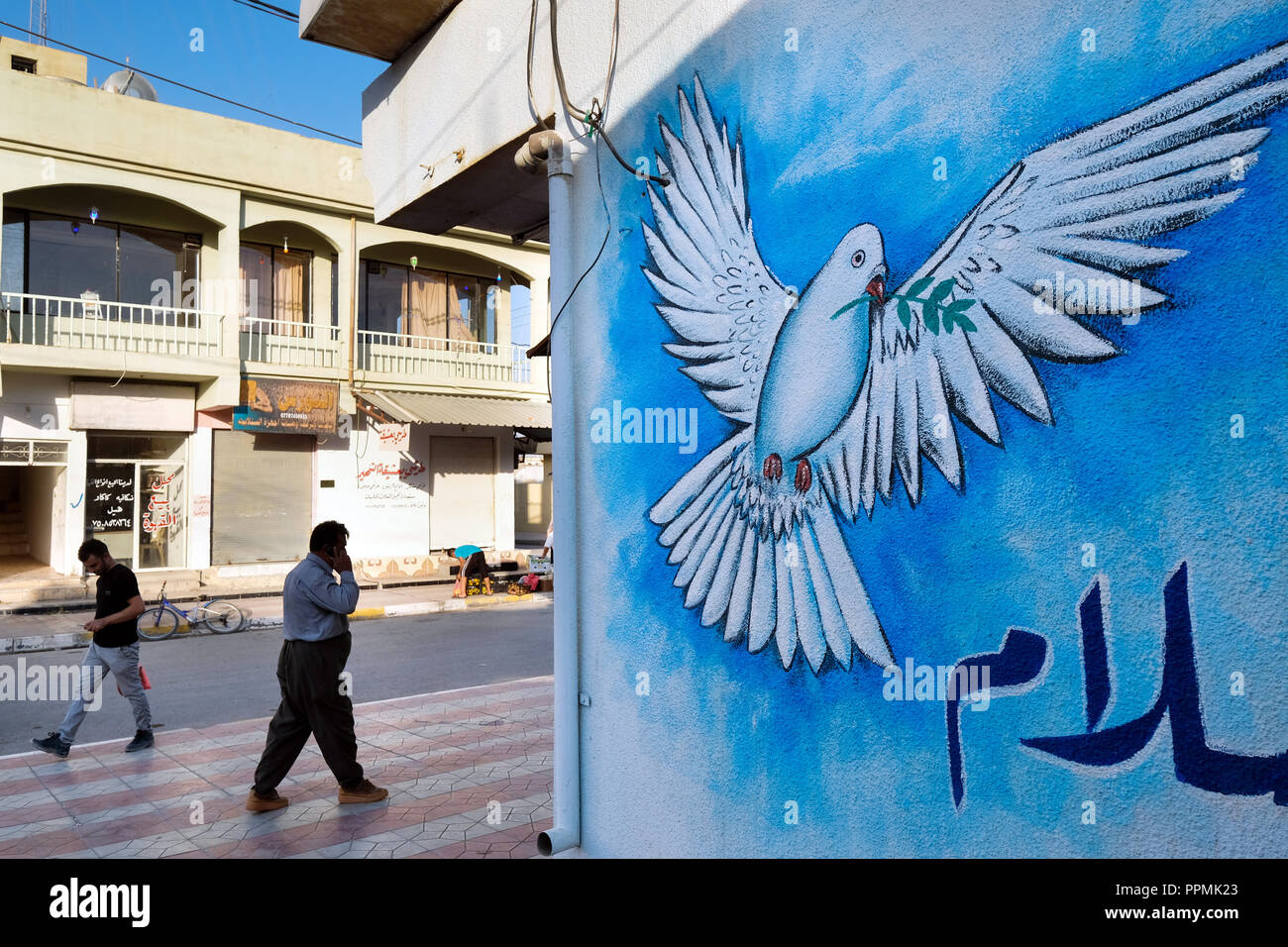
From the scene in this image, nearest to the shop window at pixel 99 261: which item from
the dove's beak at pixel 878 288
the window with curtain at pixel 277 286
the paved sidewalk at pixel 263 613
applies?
the window with curtain at pixel 277 286

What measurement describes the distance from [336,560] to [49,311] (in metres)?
14.7

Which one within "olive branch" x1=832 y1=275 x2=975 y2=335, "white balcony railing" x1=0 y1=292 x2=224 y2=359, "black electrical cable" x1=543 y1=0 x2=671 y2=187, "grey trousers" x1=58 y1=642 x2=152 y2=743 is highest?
"white balcony railing" x1=0 y1=292 x2=224 y2=359

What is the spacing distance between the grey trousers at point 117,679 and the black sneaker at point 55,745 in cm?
3

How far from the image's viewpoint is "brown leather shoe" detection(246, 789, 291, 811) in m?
5.57

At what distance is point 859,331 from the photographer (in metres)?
3.10

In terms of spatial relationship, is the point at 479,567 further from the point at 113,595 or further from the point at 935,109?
the point at 935,109

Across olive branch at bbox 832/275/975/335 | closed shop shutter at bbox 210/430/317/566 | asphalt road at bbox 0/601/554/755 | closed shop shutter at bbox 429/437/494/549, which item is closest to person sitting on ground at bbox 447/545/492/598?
asphalt road at bbox 0/601/554/755

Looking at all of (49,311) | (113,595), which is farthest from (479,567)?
(113,595)

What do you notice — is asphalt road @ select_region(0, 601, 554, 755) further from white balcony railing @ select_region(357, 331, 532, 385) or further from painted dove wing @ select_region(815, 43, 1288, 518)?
painted dove wing @ select_region(815, 43, 1288, 518)

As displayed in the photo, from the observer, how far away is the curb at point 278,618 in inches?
497

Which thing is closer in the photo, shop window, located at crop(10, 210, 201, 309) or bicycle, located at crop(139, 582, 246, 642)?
bicycle, located at crop(139, 582, 246, 642)

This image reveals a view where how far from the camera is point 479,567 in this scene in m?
18.0

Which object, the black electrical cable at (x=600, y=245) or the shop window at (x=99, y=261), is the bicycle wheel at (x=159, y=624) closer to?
the shop window at (x=99, y=261)

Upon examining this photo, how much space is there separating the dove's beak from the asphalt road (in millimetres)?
7569
